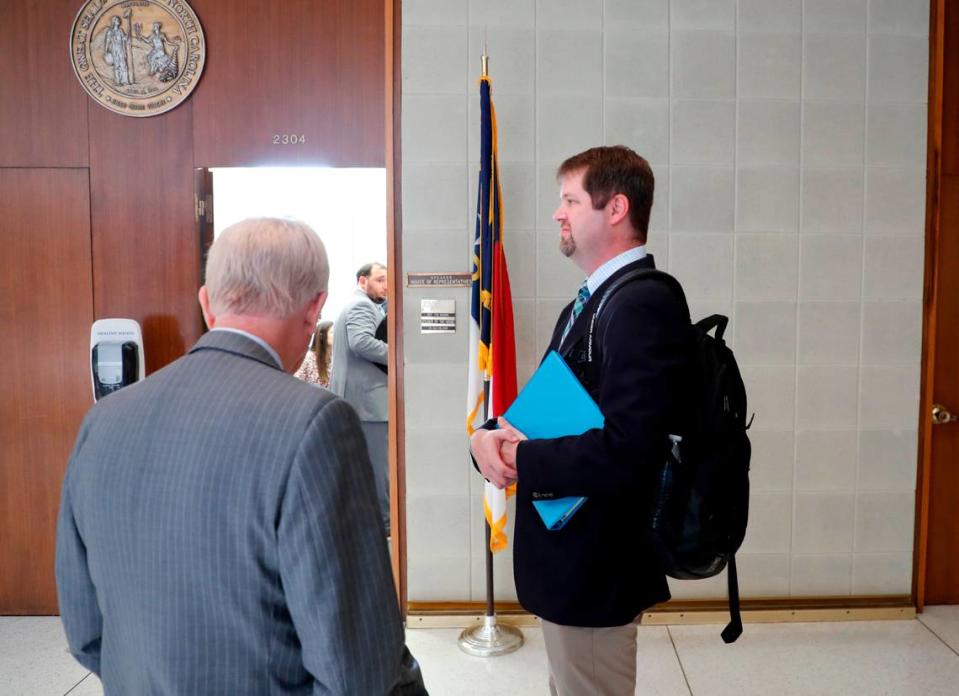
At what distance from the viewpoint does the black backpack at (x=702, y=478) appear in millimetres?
1510

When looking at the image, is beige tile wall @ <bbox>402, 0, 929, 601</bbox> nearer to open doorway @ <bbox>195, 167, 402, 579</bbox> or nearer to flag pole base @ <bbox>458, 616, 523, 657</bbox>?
flag pole base @ <bbox>458, 616, 523, 657</bbox>

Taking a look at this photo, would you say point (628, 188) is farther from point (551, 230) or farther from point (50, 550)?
point (50, 550)

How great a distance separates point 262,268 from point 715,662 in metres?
2.52

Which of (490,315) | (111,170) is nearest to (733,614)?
(490,315)

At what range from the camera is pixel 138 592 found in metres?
1.03

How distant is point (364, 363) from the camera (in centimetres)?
409

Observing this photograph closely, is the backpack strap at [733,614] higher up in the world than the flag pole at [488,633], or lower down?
higher up

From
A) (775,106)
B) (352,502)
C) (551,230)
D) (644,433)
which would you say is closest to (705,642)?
(551,230)

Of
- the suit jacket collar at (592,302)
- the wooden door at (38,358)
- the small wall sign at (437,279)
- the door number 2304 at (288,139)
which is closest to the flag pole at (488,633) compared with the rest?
the small wall sign at (437,279)

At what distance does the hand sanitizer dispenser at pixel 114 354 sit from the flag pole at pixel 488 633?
1.45m

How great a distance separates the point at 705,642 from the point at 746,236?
1653 mm

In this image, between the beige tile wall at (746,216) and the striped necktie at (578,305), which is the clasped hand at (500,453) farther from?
the beige tile wall at (746,216)

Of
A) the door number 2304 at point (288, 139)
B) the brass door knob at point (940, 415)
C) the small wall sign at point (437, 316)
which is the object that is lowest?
the brass door knob at point (940, 415)

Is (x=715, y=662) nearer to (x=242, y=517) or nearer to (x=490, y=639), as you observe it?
(x=490, y=639)
